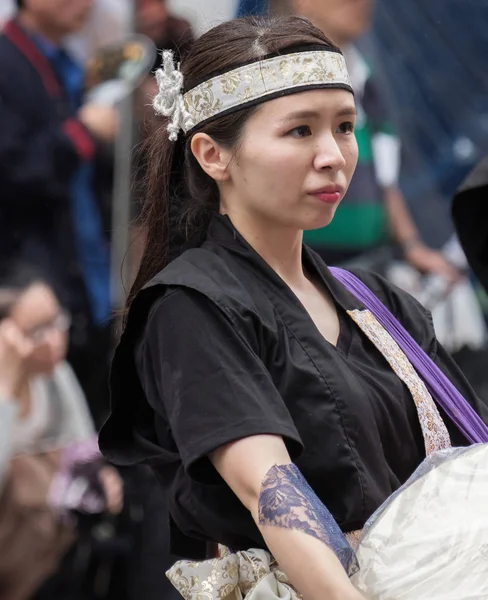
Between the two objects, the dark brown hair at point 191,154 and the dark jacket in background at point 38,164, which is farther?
the dark jacket in background at point 38,164

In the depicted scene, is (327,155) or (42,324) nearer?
(327,155)

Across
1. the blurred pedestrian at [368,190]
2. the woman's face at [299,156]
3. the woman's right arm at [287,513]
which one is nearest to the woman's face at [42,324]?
the blurred pedestrian at [368,190]

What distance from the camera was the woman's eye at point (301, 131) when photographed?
2.10m

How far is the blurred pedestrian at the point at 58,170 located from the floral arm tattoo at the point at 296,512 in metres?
2.07

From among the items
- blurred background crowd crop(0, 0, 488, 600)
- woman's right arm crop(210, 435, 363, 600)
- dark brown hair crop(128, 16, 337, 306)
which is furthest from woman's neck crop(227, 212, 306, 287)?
blurred background crowd crop(0, 0, 488, 600)

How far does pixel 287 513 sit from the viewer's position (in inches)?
71.2

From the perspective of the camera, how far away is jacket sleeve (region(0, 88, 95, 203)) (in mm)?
3859

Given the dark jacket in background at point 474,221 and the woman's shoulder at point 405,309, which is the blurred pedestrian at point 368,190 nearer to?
the woman's shoulder at point 405,309

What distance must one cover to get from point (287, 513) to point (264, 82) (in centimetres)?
80

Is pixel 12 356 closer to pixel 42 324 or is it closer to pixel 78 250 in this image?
pixel 42 324

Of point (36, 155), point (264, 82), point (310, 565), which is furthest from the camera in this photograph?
point (36, 155)

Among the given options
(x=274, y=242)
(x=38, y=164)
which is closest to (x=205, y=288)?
(x=274, y=242)

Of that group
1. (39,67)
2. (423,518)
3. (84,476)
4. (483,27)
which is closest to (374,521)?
(423,518)

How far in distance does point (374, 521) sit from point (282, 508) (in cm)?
18
